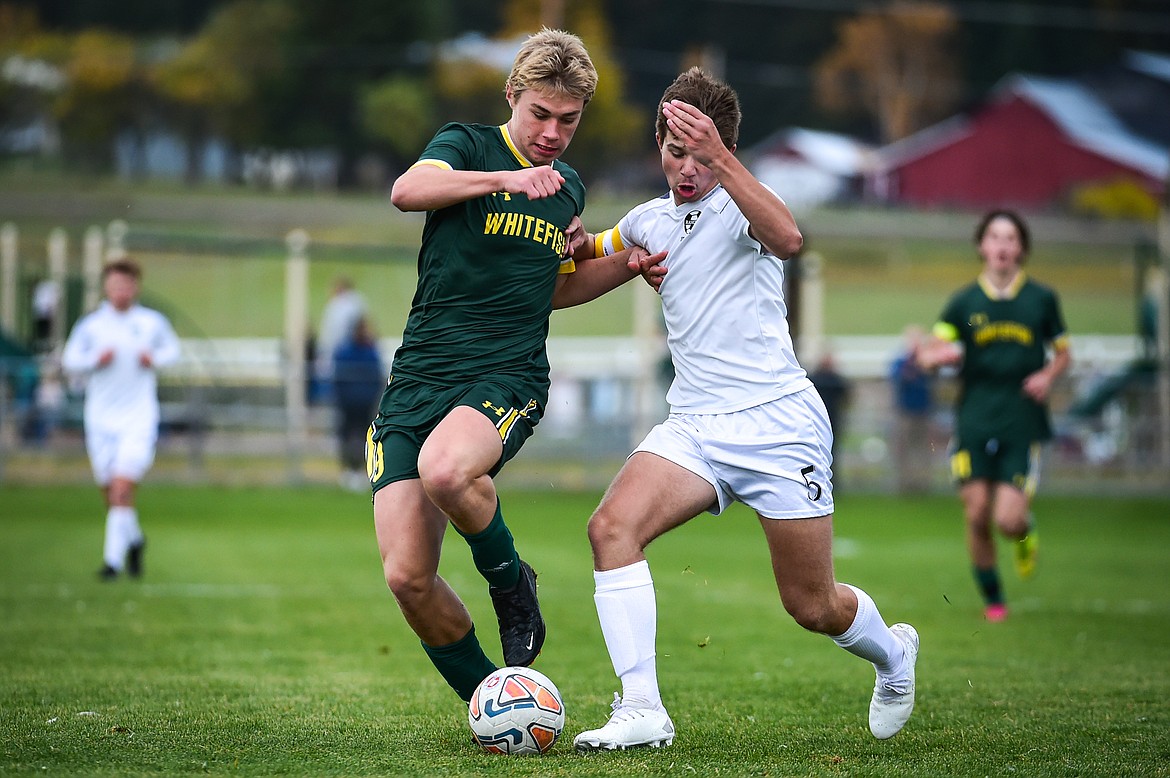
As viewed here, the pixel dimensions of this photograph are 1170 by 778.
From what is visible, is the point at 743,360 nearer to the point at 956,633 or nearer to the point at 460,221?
the point at 460,221

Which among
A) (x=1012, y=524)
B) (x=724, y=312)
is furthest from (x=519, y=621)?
(x=1012, y=524)

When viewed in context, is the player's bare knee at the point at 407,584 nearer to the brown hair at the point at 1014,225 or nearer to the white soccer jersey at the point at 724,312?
the white soccer jersey at the point at 724,312

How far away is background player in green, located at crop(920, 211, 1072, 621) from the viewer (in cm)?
938

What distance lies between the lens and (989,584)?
9.48 metres

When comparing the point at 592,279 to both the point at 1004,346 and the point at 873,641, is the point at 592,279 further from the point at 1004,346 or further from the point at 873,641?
the point at 1004,346

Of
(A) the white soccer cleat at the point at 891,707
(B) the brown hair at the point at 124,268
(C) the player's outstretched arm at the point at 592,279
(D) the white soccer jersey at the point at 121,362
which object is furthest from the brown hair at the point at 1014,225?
(B) the brown hair at the point at 124,268

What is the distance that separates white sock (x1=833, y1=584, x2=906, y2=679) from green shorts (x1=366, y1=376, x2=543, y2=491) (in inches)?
53.9

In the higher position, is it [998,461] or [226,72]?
[226,72]

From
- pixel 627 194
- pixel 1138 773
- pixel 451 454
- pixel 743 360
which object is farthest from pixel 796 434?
pixel 627 194

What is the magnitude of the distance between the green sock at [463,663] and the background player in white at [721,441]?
562mm

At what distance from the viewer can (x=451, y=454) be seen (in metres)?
4.98

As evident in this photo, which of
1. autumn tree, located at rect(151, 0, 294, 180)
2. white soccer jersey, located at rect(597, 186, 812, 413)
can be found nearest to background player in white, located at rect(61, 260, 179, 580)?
white soccer jersey, located at rect(597, 186, 812, 413)

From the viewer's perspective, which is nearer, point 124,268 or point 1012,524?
point 1012,524

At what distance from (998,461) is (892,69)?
186 feet
